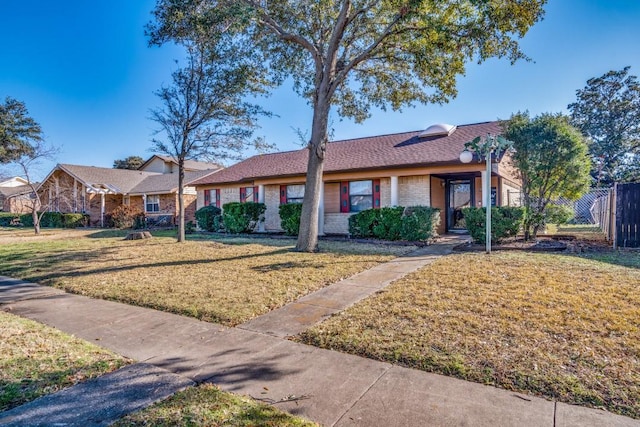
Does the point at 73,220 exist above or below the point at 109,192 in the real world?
below

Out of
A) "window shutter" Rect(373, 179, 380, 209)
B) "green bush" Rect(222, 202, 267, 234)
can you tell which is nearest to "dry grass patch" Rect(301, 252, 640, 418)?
"window shutter" Rect(373, 179, 380, 209)

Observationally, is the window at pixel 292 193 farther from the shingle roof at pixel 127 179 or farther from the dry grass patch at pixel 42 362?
the dry grass patch at pixel 42 362

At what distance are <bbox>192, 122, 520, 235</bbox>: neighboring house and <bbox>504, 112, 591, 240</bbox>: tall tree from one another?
1.90 metres

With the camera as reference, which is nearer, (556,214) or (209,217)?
(556,214)

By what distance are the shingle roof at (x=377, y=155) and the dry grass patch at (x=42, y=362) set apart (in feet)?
39.2

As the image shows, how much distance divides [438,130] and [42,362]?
52.2 feet

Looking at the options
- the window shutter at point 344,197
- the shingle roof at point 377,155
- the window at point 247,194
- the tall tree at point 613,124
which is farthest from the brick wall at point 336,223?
the tall tree at point 613,124

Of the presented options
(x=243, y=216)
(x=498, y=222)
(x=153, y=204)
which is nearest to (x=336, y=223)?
(x=243, y=216)

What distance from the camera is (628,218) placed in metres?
9.76

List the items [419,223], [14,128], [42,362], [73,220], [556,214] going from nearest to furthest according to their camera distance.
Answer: [42,362], [556,214], [419,223], [73,220], [14,128]

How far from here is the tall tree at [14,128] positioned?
3585cm

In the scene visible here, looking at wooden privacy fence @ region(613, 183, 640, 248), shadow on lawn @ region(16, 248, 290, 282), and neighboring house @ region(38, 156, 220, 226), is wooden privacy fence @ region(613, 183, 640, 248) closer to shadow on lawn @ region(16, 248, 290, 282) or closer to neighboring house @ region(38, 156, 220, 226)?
shadow on lawn @ region(16, 248, 290, 282)

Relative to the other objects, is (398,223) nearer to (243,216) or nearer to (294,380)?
(243,216)

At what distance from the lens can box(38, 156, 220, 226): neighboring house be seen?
26453mm
